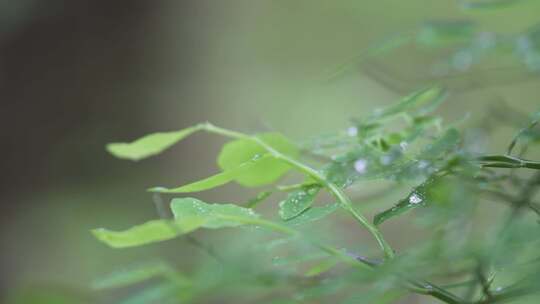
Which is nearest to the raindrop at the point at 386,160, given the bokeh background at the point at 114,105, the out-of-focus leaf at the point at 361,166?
the out-of-focus leaf at the point at 361,166

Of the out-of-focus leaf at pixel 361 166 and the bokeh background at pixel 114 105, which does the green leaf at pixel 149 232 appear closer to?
the out-of-focus leaf at pixel 361 166

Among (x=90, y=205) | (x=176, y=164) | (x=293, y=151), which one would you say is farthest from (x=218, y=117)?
(x=293, y=151)

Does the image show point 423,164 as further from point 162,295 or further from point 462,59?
point 162,295

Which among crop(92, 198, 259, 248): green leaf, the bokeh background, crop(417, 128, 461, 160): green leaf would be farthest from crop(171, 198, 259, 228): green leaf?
the bokeh background

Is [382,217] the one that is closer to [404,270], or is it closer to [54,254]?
[404,270]

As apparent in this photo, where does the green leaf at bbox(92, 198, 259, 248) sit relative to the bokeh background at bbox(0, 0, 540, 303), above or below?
below

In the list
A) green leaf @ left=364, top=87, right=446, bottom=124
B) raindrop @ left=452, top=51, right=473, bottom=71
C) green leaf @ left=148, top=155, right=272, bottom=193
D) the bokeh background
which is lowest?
green leaf @ left=148, top=155, right=272, bottom=193

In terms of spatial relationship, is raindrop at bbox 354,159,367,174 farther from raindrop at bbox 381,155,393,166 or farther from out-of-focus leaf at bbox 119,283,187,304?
out-of-focus leaf at bbox 119,283,187,304
